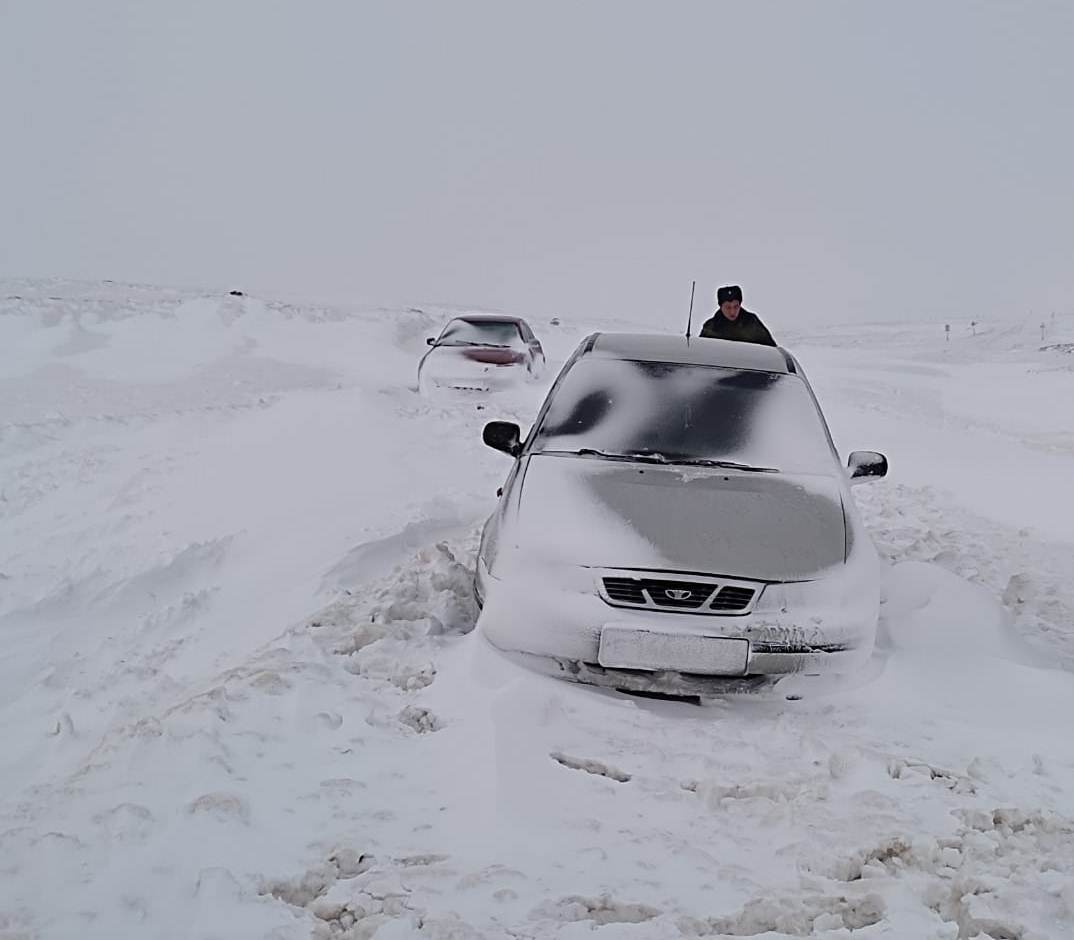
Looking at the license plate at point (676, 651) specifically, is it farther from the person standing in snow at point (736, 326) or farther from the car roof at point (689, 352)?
the person standing in snow at point (736, 326)

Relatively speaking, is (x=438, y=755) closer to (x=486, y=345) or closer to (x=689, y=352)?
(x=689, y=352)

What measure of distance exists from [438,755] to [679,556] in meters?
1.14

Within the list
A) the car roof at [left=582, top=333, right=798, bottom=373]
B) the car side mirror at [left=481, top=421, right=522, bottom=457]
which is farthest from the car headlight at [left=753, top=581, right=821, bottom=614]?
the car roof at [left=582, top=333, right=798, bottom=373]

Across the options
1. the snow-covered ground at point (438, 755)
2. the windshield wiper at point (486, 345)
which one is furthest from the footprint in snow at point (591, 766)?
the windshield wiper at point (486, 345)

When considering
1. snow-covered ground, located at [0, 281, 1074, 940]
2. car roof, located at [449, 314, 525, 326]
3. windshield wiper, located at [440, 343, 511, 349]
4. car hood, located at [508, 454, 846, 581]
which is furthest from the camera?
car roof, located at [449, 314, 525, 326]

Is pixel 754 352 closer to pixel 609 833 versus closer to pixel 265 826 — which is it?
pixel 609 833

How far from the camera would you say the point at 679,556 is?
3410 mm

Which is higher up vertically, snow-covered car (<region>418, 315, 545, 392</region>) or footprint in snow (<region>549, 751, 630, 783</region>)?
snow-covered car (<region>418, 315, 545, 392</region>)

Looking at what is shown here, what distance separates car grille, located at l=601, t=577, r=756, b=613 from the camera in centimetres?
333

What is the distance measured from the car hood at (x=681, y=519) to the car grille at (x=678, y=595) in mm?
56

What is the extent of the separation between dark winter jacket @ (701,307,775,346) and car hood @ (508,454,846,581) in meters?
4.15

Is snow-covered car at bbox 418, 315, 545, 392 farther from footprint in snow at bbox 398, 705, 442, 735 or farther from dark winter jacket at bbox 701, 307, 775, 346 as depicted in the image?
footprint in snow at bbox 398, 705, 442, 735

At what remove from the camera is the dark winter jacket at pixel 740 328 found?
8.05 meters

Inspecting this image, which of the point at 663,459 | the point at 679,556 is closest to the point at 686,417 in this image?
the point at 663,459
